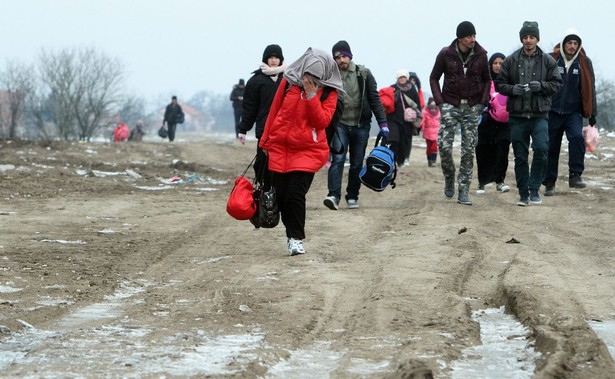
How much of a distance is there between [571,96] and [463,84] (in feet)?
7.07

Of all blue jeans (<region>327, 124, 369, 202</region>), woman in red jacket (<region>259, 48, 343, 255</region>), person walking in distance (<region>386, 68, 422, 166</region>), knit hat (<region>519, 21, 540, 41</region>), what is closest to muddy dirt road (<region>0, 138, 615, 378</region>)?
blue jeans (<region>327, 124, 369, 202</region>)

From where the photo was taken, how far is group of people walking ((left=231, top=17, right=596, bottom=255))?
29.9ft

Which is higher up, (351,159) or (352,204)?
(351,159)

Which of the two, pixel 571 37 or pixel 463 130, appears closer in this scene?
pixel 463 130

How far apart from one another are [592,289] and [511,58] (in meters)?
5.87

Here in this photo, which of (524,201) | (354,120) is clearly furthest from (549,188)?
(354,120)

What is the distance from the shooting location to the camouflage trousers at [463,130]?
13.0 m

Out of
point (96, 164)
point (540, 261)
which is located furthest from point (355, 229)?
point (96, 164)

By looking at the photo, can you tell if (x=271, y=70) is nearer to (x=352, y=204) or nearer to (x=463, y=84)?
(x=352, y=204)

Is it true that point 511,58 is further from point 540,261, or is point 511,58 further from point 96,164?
point 96,164

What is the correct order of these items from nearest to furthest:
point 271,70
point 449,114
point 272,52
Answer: point 271,70
point 272,52
point 449,114

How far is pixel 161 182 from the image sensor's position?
17.8 m

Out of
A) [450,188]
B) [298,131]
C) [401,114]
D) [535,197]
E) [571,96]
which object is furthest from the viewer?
[401,114]

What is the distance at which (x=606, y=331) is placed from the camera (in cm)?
598
